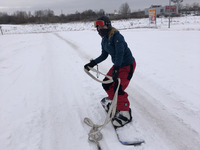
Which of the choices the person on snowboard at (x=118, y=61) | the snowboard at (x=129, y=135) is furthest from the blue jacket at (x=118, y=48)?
the snowboard at (x=129, y=135)

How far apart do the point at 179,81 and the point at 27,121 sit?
367 centimetres

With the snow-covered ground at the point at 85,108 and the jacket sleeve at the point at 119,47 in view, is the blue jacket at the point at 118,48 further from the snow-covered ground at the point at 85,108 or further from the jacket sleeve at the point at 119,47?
the snow-covered ground at the point at 85,108

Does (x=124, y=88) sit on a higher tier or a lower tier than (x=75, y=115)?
higher

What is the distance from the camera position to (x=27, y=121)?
2.96 m

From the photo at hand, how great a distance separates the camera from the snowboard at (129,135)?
229cm

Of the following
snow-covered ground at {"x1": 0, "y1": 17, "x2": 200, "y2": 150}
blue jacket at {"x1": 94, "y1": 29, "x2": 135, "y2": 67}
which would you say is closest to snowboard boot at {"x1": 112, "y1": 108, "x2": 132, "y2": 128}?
snow-covered ground at {"x1": 0, "y1": 17, "x2": 200, "y2": 150}

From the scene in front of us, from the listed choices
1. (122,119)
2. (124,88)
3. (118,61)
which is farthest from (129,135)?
(118,61)

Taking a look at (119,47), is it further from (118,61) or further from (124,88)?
(124,88)

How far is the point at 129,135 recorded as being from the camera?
2.45 m

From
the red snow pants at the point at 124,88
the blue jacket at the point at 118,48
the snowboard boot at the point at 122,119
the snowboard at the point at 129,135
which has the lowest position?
the snowboard at the point at 129,135

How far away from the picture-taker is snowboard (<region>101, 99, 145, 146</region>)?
2289mm

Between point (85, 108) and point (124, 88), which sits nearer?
point (124, 88)

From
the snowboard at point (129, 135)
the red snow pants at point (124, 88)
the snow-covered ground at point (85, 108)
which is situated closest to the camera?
the snowboard at point (129, 135)

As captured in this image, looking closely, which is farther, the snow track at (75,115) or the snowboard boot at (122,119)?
the snowboard boot at (122,119)
